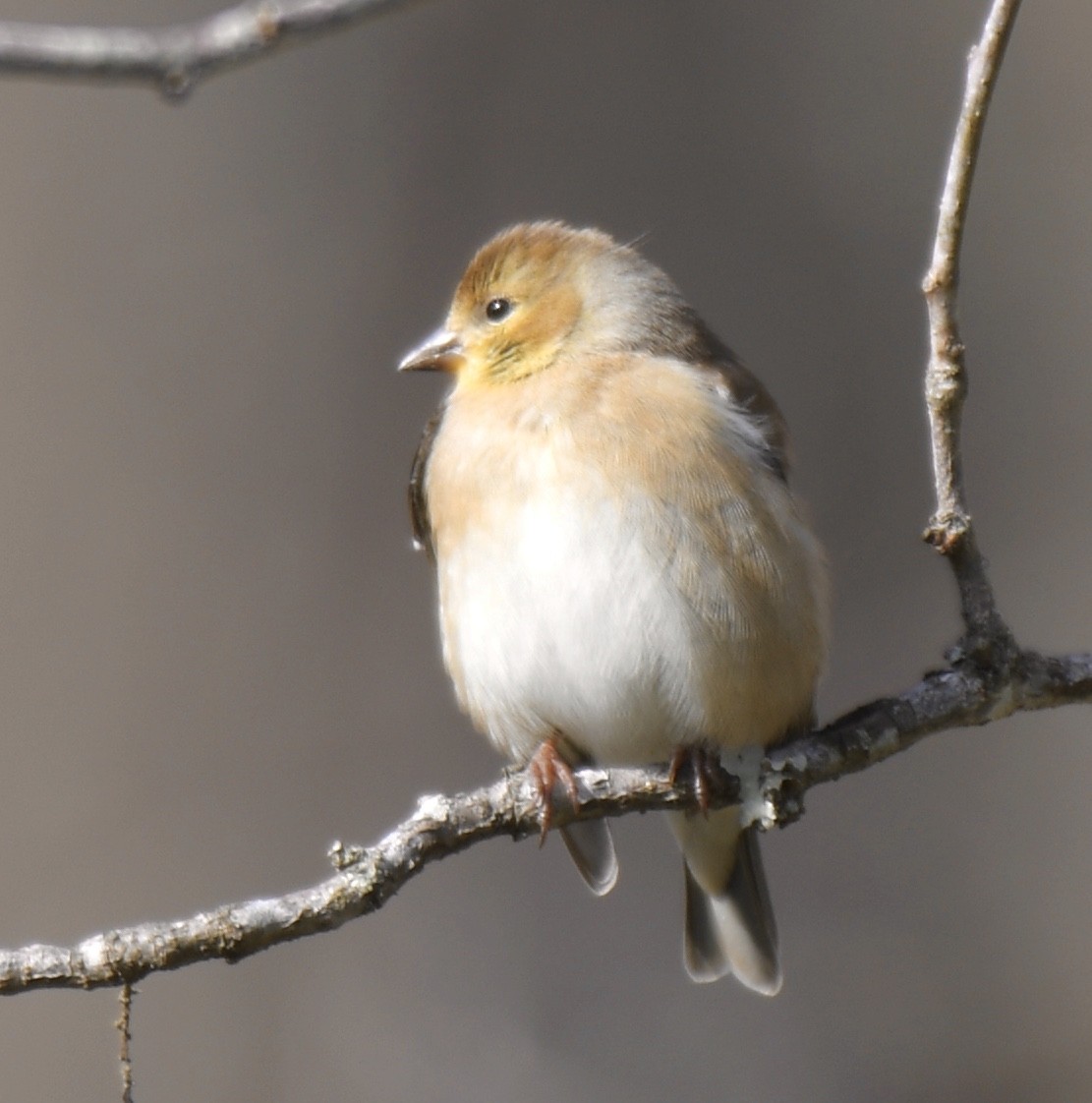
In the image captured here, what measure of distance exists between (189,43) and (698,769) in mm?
2054

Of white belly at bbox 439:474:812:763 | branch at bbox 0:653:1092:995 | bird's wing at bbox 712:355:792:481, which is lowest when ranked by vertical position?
branch at bbox 0:653:1092:995

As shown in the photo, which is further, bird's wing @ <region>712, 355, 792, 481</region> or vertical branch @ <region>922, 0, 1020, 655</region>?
bird's wing @ <region>712, 355, 792, 481</region>

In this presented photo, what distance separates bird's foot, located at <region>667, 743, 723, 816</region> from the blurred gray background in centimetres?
175

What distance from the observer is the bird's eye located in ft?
13.8

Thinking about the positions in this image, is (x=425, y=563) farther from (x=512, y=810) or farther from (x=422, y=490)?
(x=512, y=810)

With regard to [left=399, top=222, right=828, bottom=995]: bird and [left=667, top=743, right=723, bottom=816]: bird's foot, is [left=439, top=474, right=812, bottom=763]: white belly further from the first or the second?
[left=667, top=743, right=723, bottom=816]: bird's foot

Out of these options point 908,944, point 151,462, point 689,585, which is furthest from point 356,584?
point 908,944

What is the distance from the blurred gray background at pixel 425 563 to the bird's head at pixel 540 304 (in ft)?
3.64

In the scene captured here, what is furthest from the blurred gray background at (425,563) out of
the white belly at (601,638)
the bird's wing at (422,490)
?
the white belly at (601,638)

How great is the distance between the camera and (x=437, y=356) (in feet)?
13.9

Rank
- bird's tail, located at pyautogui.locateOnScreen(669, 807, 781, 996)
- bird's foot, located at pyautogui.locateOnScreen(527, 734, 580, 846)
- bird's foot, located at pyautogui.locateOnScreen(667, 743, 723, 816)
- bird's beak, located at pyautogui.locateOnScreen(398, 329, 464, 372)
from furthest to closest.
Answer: bird's tail, located at pyautogui.locateOnScreen(669, 807, 781, 996) < bird's beak, located at pyautogui.locateOnScreen(398, 329, 464, 372) < bird's foot, located at pyautogui.locateOnScreen(667, 743, 723, 816) < bird's foot, located at pyautogui.locateOnScreen(527, 734, 580, 846)

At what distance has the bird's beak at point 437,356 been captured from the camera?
4211 mm

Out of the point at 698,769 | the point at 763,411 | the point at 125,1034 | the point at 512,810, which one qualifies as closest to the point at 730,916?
the point at 698,769

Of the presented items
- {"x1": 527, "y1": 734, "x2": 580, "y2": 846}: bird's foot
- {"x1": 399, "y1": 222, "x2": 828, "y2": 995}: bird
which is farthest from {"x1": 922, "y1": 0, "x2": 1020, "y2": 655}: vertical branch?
{"x1": 527, "y1": 734, "x2": 580, "y2": 846}: bird's foot
